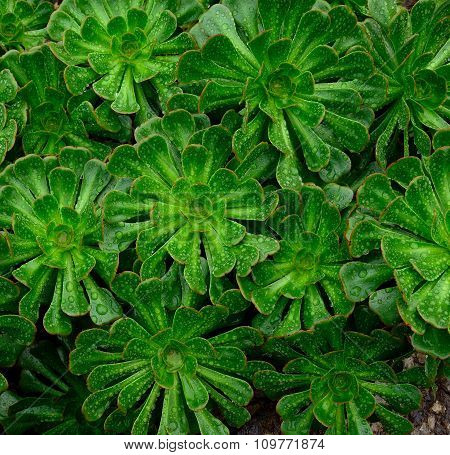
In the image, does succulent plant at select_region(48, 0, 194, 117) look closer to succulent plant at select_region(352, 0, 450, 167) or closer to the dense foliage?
the dense foliage

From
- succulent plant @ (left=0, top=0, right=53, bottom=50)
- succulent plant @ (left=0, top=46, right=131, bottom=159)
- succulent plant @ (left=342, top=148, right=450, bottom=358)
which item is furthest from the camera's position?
succulent plant @ (left=0, top=0, right=53, bottom=50)

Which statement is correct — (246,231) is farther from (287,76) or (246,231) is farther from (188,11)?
(188,11)

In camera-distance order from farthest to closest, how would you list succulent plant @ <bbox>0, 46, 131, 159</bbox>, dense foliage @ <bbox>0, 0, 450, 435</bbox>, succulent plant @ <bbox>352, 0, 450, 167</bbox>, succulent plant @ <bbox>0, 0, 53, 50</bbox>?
1. succulent plant @ <bbox>0, 0, 53, 50</bbox>
2. succulent plant @ <bbox>0, 46, 131, 159</bbox>
3. succulent plant @ <bbox>352, 0, 450, 167</bbox>
4. dense foliage @ <bbox>0, 0, 450, 435</bbox>

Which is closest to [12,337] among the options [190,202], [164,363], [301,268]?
[164,363]

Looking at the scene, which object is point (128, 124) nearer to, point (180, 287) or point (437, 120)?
point (180, 287)

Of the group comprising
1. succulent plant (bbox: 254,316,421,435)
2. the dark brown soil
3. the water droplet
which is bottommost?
the dark brown soil

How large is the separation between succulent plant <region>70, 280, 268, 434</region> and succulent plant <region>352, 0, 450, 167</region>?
2.42 ft

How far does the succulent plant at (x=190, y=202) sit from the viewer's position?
1.57 m

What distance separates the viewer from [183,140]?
5.45 ft

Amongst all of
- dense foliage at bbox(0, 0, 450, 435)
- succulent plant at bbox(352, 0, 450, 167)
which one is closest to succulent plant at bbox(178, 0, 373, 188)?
dense foliage at bbox(0, 0, 450, 435)

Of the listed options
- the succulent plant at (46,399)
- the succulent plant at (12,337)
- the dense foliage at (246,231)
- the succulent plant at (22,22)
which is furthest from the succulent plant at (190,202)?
the succulent plant at (22,22)

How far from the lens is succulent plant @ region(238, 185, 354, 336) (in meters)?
1.59
